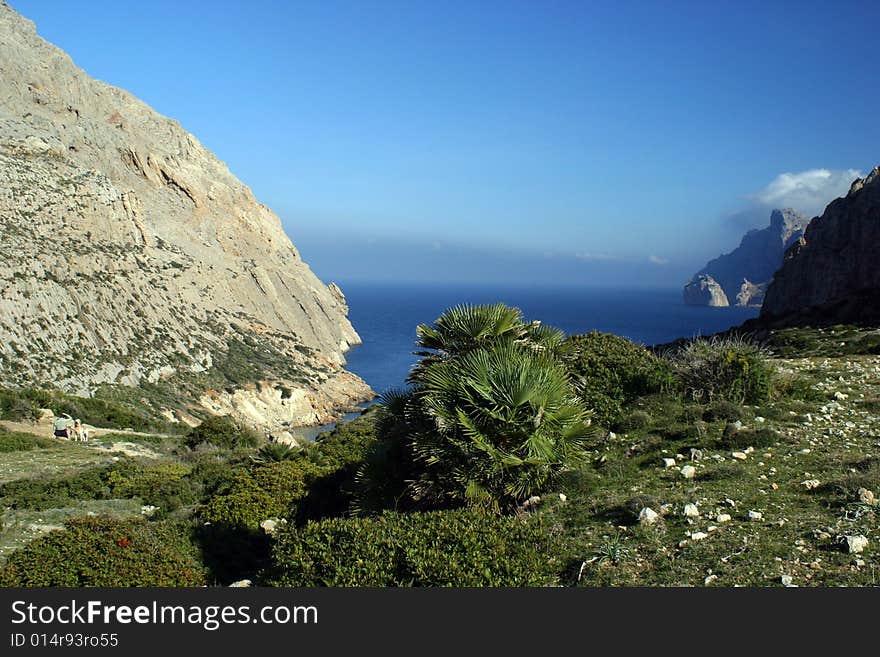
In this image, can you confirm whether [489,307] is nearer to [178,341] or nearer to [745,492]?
[745,492]

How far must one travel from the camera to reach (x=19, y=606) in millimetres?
5367

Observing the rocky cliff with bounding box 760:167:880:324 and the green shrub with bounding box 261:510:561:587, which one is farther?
the rocky cliff with bounding box 760:167:880:324

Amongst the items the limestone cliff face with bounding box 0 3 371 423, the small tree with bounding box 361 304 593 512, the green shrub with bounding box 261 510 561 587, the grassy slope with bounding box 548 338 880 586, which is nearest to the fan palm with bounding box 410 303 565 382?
the small tree with bounding box 361 304 593 512

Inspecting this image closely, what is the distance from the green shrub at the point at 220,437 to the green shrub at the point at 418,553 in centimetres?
1818

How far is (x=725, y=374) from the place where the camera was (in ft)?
44.9

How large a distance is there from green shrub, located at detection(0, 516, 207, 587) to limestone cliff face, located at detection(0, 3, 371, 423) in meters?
37.3

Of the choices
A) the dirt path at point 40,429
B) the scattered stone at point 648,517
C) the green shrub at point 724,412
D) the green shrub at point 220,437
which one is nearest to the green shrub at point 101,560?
the scattered stone at point 648,517

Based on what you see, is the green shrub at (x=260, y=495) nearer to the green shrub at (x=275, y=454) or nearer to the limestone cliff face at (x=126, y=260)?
the green shrub at (x=275, y=454)

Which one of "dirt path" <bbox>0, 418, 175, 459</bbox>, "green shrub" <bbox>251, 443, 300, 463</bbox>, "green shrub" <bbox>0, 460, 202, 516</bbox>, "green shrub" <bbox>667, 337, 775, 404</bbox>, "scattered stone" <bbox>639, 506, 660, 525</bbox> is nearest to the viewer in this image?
"scattered stone" <bbox>639, 506, 660, 525</bbox>

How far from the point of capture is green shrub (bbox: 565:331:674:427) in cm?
1351

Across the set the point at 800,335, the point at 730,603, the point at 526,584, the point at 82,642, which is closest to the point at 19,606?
the point at 82,642

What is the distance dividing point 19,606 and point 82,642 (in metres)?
0.89

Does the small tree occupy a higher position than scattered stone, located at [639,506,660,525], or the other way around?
the small tree

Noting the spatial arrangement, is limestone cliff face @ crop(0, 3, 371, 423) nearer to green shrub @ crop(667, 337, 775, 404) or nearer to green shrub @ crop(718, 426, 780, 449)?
green shrub @ crop(667, 337, 775, 404)
